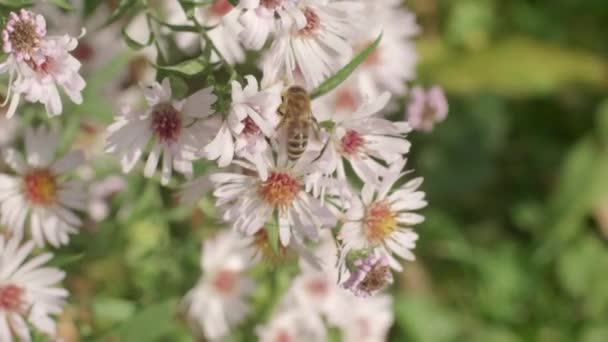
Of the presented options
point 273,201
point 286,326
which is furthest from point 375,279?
point 286,326

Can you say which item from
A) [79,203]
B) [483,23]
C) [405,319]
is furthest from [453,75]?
[79,203]

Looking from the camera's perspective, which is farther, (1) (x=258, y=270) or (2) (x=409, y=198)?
(1) (x=258, y=270)

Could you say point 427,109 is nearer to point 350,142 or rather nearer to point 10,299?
point 350,142

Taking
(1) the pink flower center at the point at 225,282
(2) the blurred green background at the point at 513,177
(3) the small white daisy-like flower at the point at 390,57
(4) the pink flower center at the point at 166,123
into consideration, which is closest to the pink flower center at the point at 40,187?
(4) the pink flower center at the point at 166,123

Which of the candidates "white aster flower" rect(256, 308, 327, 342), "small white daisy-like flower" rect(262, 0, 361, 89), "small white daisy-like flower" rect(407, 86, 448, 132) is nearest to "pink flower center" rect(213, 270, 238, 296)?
"white aster flower" rect(256, 308, 327, 342)

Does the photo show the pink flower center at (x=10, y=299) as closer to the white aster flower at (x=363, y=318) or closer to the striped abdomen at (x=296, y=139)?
the striped abdomen at (x=296, y=139)

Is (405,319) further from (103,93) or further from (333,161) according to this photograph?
(333,161)

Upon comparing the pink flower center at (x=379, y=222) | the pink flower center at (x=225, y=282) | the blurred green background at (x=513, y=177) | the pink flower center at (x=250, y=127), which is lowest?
the blurred green background at (x=513, y=177)
